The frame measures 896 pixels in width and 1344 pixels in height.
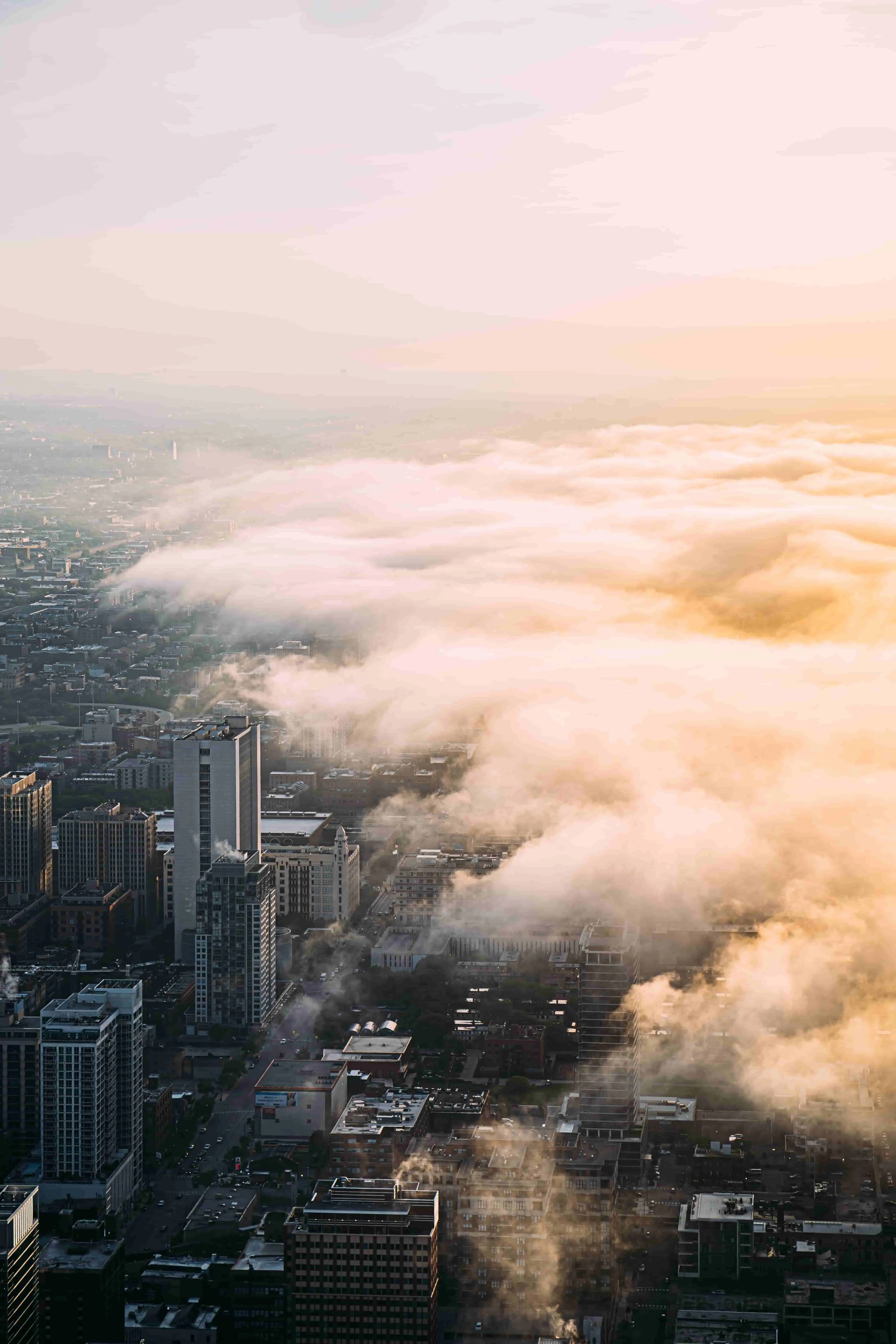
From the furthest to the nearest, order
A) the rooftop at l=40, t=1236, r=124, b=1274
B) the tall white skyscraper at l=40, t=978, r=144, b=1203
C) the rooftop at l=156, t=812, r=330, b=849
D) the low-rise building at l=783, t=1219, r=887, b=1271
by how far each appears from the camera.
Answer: the rooftop at l=156, t=812, r=330, b=849, the tall white skyscraper at l=40, t=978, r=144, b=1203, the low-rise building at l=783, t=1219, r=887, b=1271, the rooftop at l=40, t=1236, r=124, b=1274

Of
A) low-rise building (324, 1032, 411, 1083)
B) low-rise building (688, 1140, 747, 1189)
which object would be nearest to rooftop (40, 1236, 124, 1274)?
low-rise building (324, 1032, 411, 1083)

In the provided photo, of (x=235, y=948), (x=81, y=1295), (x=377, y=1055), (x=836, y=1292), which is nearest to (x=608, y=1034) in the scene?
(x=377, y=1055)

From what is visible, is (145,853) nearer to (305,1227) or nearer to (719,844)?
(719,844)

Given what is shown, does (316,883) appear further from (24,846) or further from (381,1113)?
(381,1113)

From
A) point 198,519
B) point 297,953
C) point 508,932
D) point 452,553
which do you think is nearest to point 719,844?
point 508,932

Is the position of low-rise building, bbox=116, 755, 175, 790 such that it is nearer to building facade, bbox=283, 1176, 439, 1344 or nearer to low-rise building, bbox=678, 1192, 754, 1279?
low-rise building, bbox=678, 1192, 754, 1279

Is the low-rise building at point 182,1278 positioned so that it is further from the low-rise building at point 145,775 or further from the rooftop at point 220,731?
the low-rise building at point 145,775
